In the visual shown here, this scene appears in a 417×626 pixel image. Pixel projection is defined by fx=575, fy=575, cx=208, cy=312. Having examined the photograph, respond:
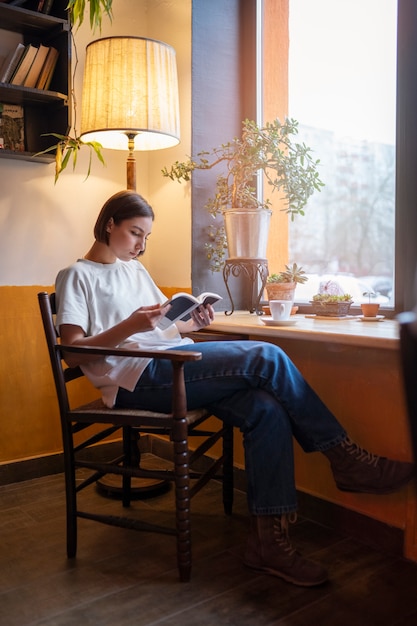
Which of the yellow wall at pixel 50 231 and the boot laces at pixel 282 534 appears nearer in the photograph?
the boot laces at pixel 282 534

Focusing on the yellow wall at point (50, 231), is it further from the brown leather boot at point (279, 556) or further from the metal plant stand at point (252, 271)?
the brown leather boot at point (279, 556)

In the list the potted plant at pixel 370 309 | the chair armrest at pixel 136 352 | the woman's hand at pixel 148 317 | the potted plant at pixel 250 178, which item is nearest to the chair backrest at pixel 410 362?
the chair armrest at pixel 136 352

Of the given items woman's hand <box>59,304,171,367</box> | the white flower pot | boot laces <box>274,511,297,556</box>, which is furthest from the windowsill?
boot laces <box>274,511,297,556</box>

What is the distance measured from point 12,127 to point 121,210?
83cm

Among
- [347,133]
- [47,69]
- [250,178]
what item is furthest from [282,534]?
[47,69]

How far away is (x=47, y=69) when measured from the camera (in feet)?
7.43

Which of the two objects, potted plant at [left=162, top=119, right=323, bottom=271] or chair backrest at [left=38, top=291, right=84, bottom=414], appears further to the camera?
potted plant at [left=162, top=119, right=323, bottom=271]

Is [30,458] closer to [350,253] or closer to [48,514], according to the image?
[48,514]

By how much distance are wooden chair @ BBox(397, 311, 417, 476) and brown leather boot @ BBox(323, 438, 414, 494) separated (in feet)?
3.58

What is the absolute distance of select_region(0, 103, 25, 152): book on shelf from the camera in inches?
90.4

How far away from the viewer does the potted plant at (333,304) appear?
2.02 meters

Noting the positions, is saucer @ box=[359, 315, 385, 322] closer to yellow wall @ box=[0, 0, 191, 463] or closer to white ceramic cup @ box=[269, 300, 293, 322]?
→ white ceramic cup @ box=[269, 300, 293, 322]

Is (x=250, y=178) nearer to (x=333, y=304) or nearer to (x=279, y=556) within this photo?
(x=333, y=304)

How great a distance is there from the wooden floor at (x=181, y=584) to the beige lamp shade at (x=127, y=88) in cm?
145
